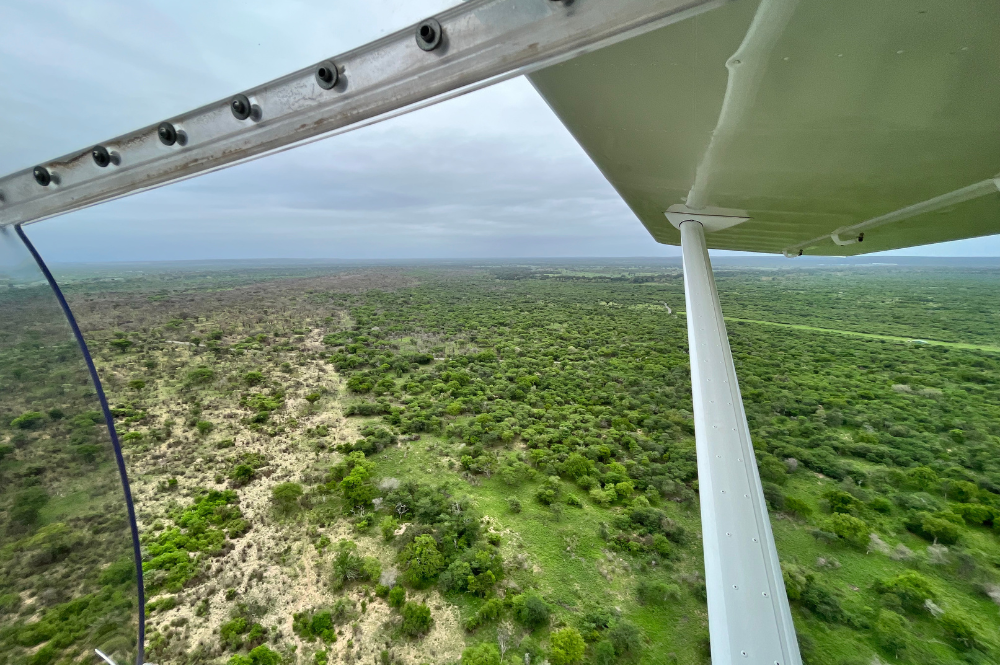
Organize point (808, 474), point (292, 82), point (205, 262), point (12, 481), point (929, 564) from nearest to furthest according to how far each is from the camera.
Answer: point (292, 82)
point (12, 481)
point (929, 564)
point (808, 474)
point (205, 262)

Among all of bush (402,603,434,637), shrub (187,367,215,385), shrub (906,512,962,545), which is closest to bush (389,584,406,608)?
bush (402,603,434,637)

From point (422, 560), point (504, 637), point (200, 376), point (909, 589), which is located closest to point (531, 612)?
point (504, 637)

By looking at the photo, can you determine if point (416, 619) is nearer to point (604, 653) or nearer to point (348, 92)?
point (604, 653)

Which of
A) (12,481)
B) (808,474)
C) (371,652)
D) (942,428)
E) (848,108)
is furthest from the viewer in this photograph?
(942,428)

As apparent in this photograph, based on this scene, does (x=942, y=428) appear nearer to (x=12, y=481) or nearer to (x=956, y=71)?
(x=956, y=71)

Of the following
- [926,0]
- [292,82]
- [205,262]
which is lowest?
[205,262]

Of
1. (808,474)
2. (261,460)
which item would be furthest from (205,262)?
(808,474)
